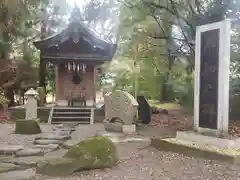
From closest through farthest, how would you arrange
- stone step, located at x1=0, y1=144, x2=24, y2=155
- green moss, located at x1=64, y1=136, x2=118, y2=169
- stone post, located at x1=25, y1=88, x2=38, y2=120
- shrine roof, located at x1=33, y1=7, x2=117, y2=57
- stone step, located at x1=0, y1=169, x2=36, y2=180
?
stone step, located at x1=0, y1=169, x2=36, y2=180 → green moss, located at x1=64, y1=136, x2=118, y2=169 → stone step, located at x1=0, y1=144, x2=24, y2=155 → stone post, located at x1=25, y1=88, x2=38, y2=120 → shrine roof, located at x1=33, y1=7, x2=117, y2=57

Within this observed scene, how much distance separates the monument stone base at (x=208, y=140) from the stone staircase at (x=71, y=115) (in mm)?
7812

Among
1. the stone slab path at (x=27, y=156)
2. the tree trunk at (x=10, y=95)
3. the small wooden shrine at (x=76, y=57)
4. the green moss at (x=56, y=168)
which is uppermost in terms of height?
the small wooden shrine at (x=76, y=57)

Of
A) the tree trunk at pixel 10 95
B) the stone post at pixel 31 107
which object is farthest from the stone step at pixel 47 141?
the tree trunk at pixel 10 95

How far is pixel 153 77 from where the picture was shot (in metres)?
24.0

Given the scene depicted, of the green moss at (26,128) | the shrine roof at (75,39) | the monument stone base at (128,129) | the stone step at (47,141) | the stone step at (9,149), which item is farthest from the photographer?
the shrine roof at (75,39)

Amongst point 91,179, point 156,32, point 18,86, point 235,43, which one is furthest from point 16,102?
point 91,179

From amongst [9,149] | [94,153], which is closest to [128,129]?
[9,149]

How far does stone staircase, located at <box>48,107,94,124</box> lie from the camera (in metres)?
16.3

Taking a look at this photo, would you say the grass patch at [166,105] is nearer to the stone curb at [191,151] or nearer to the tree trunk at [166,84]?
the tree trunk at [166,84]

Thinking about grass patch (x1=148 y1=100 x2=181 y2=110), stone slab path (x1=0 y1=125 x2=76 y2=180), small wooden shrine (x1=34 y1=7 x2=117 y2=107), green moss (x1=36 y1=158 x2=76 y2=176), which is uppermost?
small wooden shrine (x1=34 y1=7 x2=117 y2=107)

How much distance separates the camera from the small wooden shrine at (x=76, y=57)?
59.2ft

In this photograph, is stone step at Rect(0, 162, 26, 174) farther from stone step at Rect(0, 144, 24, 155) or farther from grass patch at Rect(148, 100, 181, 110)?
grass patch at Rect(148, 100, 181, 110)

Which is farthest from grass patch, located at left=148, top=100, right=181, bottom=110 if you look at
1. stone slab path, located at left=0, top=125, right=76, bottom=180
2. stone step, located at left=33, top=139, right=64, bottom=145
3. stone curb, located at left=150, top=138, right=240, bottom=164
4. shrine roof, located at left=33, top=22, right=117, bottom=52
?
stone curb, located at left=150, top=138, right=240, bottom=164

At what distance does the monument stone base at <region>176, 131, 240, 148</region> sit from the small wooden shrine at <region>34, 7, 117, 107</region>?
1002 centimetres
